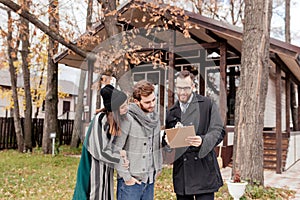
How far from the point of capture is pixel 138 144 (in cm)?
222

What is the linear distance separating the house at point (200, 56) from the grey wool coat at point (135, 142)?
376 centimetres

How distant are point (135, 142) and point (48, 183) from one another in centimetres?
401

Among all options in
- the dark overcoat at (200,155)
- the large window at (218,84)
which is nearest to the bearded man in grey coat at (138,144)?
the dark overcoat at (200,155)

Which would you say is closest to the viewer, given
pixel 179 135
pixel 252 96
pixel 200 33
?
pixel 179 135

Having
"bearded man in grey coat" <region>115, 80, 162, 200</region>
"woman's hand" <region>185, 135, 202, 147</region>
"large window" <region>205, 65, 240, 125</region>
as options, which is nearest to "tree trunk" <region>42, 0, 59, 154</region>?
"large window" <region>205, 65, 240, 125</region>

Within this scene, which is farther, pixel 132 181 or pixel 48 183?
pixel 48 183

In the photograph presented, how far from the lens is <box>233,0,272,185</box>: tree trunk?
4.90 meters

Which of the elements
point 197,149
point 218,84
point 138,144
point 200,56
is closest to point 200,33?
point 200,56

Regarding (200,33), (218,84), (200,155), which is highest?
(200,33)

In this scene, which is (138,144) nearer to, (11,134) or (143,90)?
(143,90)

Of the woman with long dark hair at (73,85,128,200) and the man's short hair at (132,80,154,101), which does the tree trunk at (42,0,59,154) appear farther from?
the man's short hair at (132,80,154,101)

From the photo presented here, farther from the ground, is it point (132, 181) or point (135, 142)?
point (135, 142)

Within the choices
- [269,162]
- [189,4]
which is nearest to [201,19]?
[269,162]

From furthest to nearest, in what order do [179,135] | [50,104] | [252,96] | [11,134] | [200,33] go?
[11,134] < [50,104] < [200,33] < [252,96] < [179,135]
